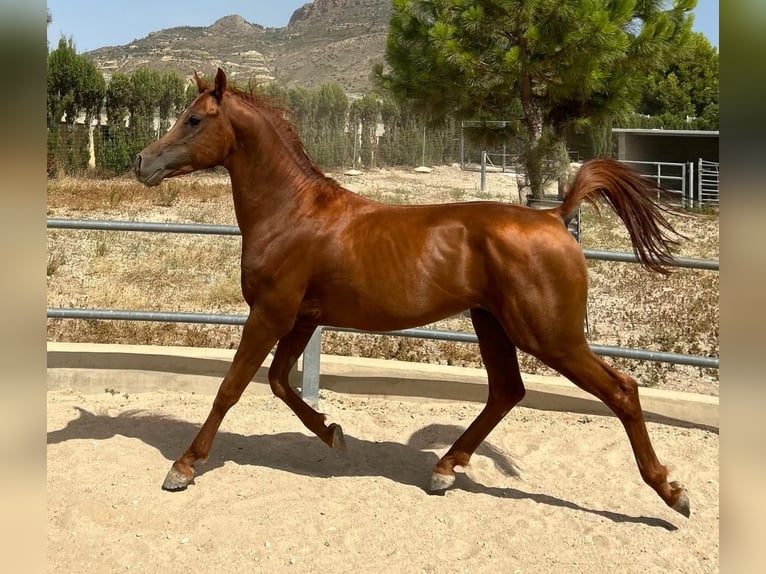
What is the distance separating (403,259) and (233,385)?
3.54 ft

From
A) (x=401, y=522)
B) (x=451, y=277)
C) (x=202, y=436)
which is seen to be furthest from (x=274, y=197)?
(x=401, y=522)

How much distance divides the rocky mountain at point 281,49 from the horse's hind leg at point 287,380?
60.4 m

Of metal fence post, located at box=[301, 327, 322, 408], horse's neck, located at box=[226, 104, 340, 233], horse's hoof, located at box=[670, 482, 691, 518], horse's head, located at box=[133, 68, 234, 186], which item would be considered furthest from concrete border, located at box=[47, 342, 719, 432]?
horse's head, located at box=[133, 68, 234, 186]

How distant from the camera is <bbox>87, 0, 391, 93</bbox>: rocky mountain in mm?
69494

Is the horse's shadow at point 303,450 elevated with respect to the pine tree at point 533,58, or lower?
lower

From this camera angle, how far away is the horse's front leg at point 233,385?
11.7 ft

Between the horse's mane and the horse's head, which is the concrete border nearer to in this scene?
the horse's mane

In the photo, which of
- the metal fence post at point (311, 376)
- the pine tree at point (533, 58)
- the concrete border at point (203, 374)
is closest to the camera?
the metal fence post at point (311, 376)

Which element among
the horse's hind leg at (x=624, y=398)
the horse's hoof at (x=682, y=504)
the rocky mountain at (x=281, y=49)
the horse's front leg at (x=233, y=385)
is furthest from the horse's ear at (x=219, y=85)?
the rocky mountain at (x=281, y=49)

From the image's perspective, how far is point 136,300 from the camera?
7.64 m

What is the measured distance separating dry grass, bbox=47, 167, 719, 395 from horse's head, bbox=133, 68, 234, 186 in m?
1.92

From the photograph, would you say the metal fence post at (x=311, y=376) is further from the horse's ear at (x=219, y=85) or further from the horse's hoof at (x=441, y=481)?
the horse's ear at (x=219, y=85)

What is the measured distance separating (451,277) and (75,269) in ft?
22.8
